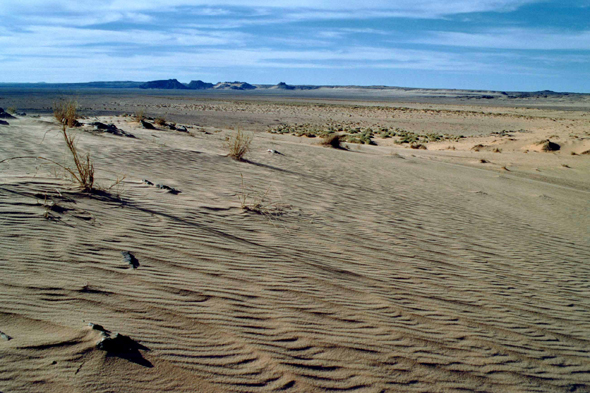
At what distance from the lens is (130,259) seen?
11.5 feet

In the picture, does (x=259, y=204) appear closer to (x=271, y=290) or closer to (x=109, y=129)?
(x=271, y=290)

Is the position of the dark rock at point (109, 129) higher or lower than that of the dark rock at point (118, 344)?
higher

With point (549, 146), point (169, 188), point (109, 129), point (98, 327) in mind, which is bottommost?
point (98, 327)

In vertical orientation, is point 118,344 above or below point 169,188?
below

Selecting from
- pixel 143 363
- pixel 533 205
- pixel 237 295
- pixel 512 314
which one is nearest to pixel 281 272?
pixel 237 295

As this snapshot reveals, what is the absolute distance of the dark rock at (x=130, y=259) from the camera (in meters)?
3.42

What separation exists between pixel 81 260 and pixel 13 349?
125 cm

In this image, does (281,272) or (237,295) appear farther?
(281,272)

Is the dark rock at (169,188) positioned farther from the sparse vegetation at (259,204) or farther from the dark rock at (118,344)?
the dark rock at (118,344)

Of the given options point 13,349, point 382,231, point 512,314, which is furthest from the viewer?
point 382,231

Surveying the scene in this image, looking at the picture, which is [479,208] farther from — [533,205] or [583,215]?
[583,215]

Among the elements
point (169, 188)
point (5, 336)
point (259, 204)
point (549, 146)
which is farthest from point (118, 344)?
point (549, 146)

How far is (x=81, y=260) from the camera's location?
3.35 metres

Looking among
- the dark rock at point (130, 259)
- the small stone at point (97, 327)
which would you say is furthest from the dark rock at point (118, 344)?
the dark rock at point (130, 259)
